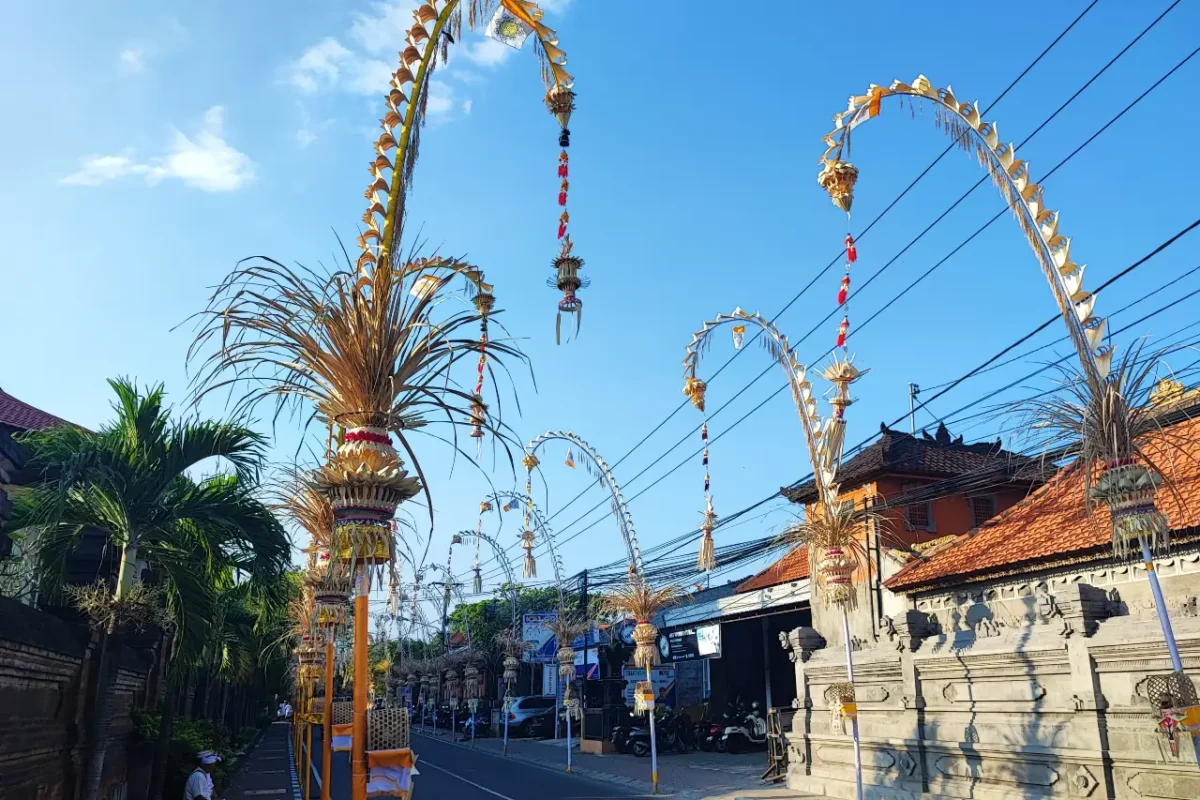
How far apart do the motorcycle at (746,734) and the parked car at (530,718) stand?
1802 cm

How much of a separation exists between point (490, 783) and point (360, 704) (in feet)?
58.1

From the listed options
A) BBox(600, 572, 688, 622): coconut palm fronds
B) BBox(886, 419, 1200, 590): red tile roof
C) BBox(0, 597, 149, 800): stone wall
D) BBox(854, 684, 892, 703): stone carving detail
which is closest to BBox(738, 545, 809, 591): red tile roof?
BBox(600, 572, 688, 622): coconut palm fronds

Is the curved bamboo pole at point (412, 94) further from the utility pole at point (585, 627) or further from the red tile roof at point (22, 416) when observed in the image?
the utility pole at point (585, 627)

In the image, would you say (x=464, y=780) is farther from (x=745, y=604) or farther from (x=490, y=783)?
(x=745, y=604)

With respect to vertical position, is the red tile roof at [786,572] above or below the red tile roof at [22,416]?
below

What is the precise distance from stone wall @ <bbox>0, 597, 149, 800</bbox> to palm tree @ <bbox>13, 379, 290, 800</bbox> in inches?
9.3

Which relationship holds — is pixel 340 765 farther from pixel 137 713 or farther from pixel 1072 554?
pixel 1072 554

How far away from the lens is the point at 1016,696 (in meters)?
12.5

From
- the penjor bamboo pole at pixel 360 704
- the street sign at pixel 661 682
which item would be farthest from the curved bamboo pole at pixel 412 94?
the street sign at pixel 661 682

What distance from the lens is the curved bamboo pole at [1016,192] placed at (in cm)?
873

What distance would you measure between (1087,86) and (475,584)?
33.9 metres

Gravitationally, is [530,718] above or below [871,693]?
below

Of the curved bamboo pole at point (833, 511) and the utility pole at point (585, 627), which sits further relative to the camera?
the utility pole at point (585, 627)

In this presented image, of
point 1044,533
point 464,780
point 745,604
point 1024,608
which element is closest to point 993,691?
point 1024,608
